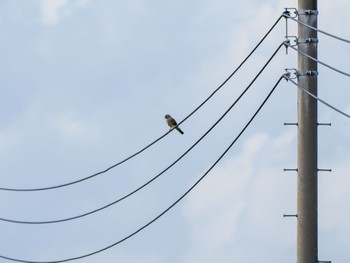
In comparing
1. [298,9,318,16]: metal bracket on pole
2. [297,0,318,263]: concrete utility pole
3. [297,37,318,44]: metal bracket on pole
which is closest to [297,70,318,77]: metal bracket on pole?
[297,0,318,263]: concrete utility pole

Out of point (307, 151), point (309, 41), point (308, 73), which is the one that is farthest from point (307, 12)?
point (307, 151)

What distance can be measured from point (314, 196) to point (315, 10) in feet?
8.82

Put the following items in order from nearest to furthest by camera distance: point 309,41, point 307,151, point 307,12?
point 307,151, point 309,41, point 307,12

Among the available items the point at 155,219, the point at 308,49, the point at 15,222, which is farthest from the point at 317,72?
the point at 15,222

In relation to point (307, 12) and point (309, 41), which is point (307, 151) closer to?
point (309, 41)

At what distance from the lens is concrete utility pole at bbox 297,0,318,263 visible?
23.8m

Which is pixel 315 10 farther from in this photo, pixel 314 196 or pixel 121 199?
pixel 121 199

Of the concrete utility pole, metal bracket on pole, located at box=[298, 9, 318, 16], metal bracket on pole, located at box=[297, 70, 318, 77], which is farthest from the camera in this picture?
metal bracket on pole, located at box=[298, 9, 318, 16]

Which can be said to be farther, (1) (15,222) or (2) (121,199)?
(1) (15,222)

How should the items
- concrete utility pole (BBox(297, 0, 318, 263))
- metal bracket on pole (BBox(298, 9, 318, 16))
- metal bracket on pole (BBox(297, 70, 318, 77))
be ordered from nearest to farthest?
concrete utility pole (BBox(297, 0, 318, 263)) → metal bracket on pole (BBox(297, 70, 318, 77)) → metal bracket on pole (BBox(298, 9, 318, 16))

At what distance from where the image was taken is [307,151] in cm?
2381

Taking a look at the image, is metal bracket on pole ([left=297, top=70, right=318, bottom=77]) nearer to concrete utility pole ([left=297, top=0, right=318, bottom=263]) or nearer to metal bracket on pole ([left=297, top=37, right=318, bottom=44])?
concrete utility pole ([left=297, top=0, right=318, bottom=263])

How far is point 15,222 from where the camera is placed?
32.2 metres

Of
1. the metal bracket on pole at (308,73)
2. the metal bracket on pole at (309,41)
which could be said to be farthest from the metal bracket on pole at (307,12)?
the metal bracket on pole at (308,73)
